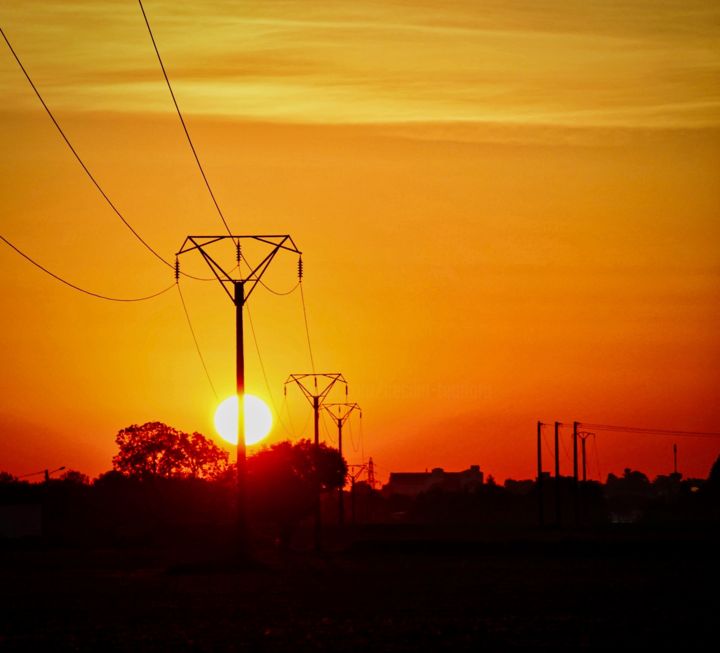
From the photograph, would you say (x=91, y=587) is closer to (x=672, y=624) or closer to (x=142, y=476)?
(x=672, y=624)

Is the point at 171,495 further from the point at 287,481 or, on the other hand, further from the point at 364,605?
the point at 364,605

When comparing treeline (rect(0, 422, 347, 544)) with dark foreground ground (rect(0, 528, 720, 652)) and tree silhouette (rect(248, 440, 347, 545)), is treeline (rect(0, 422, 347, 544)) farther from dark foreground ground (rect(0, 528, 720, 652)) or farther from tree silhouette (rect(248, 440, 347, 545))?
dark foreground ground (rect(0, 528, 720, 652))

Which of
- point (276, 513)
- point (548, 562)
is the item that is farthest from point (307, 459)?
point (548, 562)

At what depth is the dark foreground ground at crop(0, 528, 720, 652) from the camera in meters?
28.2

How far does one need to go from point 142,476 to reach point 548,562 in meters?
114

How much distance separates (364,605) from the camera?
3875 centimetres

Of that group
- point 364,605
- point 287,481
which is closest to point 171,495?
point 287,481

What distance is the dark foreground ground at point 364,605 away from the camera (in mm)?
28203

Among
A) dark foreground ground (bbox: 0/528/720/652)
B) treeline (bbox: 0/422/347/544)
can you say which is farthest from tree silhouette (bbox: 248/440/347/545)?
dark foreground ground (bbox: 0/528/720/652)

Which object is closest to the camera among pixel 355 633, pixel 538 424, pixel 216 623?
pixel 355 633

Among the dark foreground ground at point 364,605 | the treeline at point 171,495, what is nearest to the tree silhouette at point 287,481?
the treeline at point 171,495

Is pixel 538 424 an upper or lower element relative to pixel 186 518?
upper

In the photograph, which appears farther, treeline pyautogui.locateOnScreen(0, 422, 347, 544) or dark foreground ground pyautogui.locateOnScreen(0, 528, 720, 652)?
treeline pyautogui.locateOnScreen(0, 422, 347, 544)

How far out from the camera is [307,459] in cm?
12112
